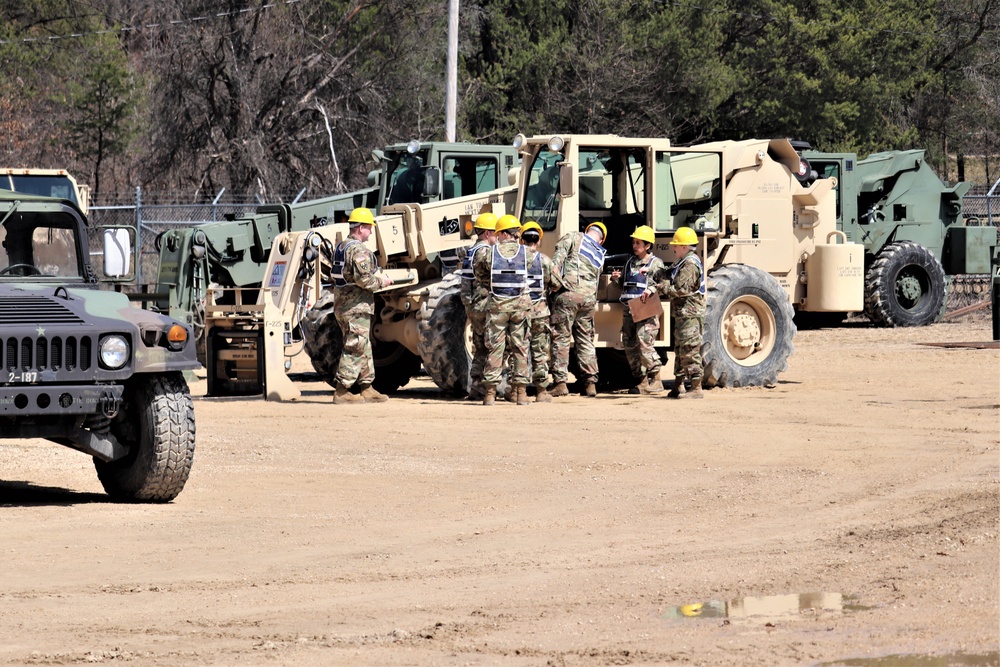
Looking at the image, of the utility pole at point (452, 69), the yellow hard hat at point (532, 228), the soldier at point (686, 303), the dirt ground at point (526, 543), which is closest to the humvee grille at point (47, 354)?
the dirt ground at point (526, 543)

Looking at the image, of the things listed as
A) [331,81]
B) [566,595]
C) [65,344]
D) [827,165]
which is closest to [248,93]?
[331,81]

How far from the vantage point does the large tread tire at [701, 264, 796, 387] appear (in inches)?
646

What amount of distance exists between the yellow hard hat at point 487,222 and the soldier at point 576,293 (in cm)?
72

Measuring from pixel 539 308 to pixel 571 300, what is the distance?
0.39 m

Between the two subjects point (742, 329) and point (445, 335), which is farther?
point (742, 329)

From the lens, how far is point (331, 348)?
16469 millimetres

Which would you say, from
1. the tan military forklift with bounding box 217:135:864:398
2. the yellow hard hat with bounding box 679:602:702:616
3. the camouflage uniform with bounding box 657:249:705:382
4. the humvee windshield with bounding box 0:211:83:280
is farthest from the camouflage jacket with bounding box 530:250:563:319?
the yellow hard hat with bounding box 679:602:702:616

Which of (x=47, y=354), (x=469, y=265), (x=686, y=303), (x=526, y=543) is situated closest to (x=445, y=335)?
(x=469, y=265)

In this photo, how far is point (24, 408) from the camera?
8.69 m

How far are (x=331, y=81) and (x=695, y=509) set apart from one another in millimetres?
27173

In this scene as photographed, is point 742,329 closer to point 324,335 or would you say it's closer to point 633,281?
point 633,281

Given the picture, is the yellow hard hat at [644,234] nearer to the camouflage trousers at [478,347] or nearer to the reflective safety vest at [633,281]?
the reflective safety vest at [633,281]

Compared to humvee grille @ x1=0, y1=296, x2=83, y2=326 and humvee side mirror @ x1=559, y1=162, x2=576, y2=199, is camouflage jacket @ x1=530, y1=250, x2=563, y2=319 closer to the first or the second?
humvee side mirror @ x1=559, y1=162, x2=576, y2=199

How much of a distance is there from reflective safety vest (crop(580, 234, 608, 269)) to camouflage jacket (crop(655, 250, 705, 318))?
644 millimetres
